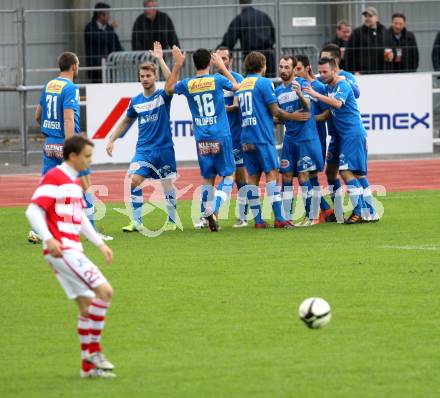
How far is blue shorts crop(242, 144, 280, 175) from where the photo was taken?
15.3 metres

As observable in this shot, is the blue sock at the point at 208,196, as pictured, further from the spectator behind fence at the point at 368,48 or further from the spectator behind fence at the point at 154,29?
the spectator behind fence at the point at 368,48

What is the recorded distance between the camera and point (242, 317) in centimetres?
997

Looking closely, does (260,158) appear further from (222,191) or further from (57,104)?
(57,104)

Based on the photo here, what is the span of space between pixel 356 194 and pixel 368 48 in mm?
8609

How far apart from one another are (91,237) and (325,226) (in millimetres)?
7671

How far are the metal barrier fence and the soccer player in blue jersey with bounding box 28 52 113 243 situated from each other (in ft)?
28.9

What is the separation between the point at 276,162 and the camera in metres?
15.4

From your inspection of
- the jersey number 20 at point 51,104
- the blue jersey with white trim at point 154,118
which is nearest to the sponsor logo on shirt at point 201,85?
the blue jersey with white trim at point 154,118

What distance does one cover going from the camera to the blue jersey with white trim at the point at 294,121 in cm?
1552

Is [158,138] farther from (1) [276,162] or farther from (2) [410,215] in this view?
(2) [410,215]

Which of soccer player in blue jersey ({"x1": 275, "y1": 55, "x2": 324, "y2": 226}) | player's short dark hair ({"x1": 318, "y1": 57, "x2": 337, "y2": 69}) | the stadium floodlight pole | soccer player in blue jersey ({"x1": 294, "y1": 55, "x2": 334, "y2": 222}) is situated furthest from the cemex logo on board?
player's short dark hair ({"x1": 318, "y1": 57, "x2": 337, "y2": 69})

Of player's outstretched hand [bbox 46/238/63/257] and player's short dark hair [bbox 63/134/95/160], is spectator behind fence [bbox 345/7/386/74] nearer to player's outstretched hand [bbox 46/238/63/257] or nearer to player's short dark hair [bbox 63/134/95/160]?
player's short dark hair [bbox 63/134/95/160]

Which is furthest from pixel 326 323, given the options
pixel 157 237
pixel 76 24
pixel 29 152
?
pixel 76 24

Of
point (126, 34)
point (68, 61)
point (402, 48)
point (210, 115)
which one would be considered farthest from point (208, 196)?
point (126, 34)
